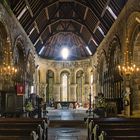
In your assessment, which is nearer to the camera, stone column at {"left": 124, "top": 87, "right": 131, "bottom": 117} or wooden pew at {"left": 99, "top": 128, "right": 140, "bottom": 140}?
wooden pew at {"left": 99, "top": 128, "right": 140, "bottom": 140}

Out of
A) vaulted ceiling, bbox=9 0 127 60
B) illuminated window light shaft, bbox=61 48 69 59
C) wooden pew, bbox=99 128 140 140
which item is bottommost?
wooden pew, bbox=99 128 140 140

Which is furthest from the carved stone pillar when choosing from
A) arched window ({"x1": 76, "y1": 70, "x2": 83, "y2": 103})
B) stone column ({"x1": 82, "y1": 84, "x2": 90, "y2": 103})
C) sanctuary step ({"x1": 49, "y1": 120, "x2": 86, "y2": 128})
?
sanctuary step ({"x1": 49, "y1": 120, "x2": 86, "y2": 128})

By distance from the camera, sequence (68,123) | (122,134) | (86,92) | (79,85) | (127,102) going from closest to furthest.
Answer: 1. (122,134)
2. (127,102)
3. (68,123)
4. (86,92)
5. (79,85)

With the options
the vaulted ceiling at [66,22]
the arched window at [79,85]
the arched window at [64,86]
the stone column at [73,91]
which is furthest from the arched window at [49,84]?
the arched window at [79,85]

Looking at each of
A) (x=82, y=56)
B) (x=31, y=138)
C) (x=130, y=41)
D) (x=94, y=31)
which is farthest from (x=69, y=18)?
(x=31, y=138)

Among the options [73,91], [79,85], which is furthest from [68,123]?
[79,85]

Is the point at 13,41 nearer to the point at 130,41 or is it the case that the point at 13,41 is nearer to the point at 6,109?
the point at 6,109

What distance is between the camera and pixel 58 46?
151ft

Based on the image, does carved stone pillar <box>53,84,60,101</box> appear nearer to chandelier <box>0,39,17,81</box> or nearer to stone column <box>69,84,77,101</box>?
stone column <box>69,84,77,101</box>

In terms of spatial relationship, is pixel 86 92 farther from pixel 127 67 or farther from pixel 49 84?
pixel 127 67

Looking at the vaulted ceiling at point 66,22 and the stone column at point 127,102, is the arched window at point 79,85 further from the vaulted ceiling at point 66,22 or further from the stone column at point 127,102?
the stone column at point 127,102

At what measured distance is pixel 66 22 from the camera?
40.9 meters

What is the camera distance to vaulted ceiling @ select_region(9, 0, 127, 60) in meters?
26.5

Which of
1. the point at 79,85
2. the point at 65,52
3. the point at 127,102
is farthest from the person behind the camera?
the point at 79,85
